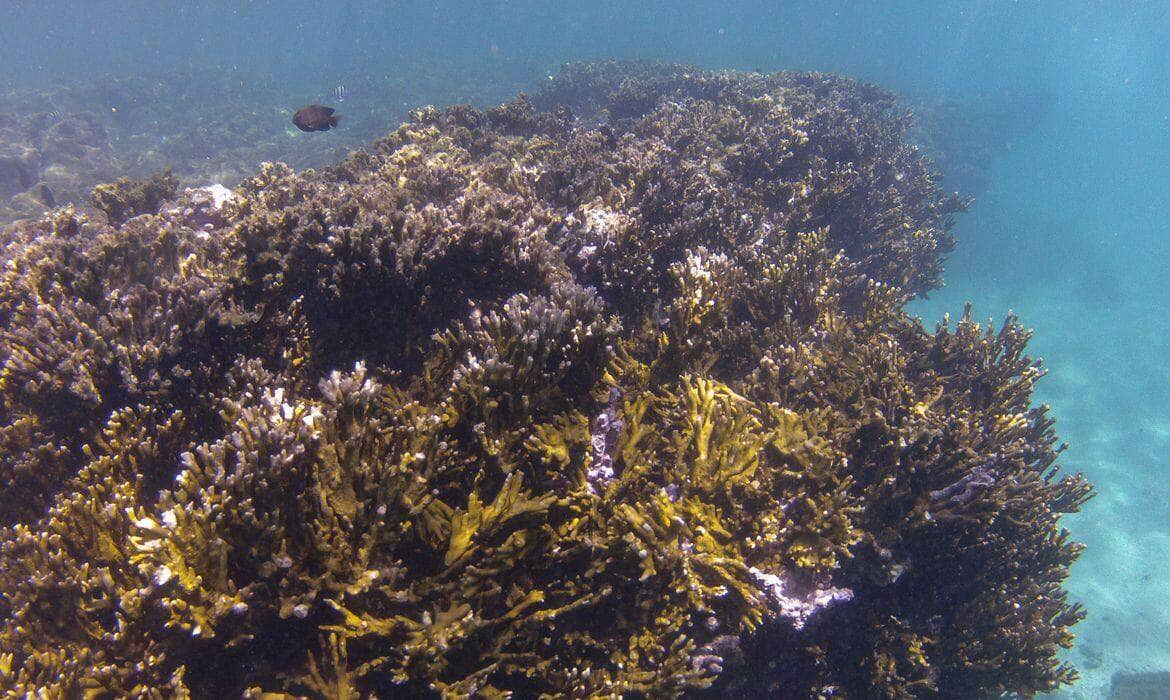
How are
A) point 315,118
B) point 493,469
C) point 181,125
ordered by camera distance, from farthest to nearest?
1. point 181,125
2. point 315,118
3. point 493,469

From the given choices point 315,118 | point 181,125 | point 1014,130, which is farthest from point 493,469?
point 1014,130

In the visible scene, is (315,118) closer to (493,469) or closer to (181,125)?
(493,469)

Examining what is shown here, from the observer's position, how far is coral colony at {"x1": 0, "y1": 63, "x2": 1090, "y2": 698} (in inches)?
107

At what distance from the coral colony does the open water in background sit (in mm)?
12008

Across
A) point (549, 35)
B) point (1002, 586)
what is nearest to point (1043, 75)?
point (549, 35)

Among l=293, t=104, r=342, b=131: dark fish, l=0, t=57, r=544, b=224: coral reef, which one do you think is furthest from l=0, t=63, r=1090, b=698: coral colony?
l=0, t=57, r=544, b=224: coral reef

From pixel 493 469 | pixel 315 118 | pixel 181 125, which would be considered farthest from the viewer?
pixel 181 125

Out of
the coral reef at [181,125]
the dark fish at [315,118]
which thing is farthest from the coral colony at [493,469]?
the coral reef at [181,125]

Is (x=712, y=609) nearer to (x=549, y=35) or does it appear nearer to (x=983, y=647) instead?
(x=983, y=647)

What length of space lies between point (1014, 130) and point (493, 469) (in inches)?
2024

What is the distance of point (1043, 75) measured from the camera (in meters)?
87.1

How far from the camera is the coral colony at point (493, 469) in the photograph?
2.73 meters

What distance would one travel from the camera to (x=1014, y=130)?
39.4 metres

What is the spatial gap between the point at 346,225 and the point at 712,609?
14.9ft
